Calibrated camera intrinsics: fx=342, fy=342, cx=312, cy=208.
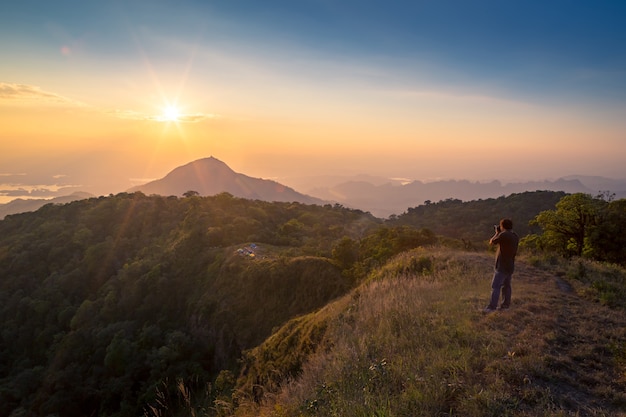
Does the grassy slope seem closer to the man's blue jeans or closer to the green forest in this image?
the green forest

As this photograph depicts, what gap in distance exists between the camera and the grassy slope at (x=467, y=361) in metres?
4.46

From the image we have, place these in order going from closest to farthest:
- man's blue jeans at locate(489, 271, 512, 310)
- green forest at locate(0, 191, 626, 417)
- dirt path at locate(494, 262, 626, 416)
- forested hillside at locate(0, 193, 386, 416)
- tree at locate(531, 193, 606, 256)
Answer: dirt path at locate(494, 262, 626, 416), man's blue jeans at locate(489, 271, 512, 310), green forest at locate(0, 191, 626, 417), tree at locate(531, 193, 606, 256), forested hillside at locate(0, 193, 386, 416)

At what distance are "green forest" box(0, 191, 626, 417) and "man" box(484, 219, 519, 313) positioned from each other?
2060 millimetres

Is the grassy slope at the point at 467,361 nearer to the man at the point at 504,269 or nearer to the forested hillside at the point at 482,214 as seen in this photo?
the man at the point at 504,269

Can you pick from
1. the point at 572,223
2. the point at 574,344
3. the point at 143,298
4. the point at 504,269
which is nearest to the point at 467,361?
the point at 574,344

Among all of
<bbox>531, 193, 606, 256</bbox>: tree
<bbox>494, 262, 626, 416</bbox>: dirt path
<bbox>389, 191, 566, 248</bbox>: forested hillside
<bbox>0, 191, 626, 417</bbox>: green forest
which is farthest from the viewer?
<bbox>389, 191, 566, 248</bbox>: forested hillside

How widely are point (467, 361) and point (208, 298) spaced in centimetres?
2584

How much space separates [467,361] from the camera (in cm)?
538

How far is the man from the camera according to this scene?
810cm

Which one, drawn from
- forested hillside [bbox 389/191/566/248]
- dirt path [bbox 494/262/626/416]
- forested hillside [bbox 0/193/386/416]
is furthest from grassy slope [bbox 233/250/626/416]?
forested hillside [bbox 389/191/566/248]

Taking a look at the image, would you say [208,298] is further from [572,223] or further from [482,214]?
[482,214]

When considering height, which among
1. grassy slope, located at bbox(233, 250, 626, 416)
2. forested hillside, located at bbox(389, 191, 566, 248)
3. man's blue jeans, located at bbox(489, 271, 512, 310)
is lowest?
forested hillside, located at bbox(389, 191, 566, 248)

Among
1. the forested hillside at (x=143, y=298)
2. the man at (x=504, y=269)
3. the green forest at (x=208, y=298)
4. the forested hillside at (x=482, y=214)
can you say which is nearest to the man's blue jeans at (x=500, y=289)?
the man at (x=504, y=269)

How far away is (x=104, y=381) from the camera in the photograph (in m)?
25.0
